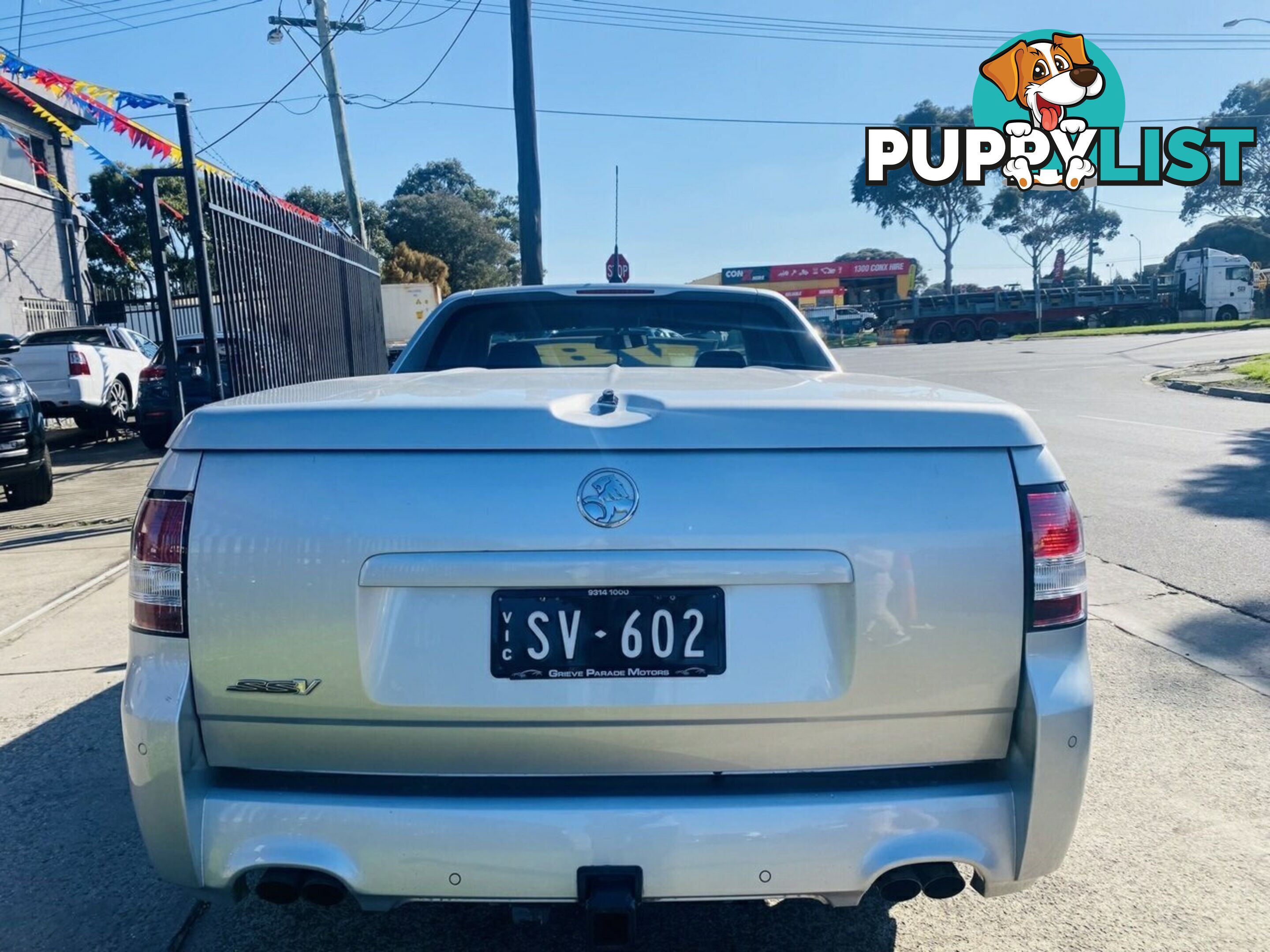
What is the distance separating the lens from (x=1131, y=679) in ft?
14.2

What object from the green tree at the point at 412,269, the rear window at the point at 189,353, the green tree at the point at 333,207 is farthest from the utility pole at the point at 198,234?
the green tree at the point at 333,207

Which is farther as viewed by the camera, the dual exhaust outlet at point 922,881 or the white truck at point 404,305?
the white truck at point 404,305

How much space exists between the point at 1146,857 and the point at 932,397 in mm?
1735

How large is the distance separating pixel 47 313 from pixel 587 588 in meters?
21.2

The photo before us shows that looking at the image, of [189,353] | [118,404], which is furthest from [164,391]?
[118,404]

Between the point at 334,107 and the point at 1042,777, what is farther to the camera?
the point at 334,107

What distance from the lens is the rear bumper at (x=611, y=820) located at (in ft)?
6.20

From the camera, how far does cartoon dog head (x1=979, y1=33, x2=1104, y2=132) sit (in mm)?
30312

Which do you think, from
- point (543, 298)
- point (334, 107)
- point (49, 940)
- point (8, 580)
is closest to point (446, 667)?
point (49, 940)

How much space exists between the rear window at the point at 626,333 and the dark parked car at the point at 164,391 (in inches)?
341

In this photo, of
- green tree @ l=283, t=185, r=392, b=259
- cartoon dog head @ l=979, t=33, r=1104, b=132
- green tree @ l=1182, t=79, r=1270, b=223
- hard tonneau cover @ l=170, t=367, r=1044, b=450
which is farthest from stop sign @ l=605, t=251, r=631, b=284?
green tree @ l=1182, t=79, r=1270, b=223

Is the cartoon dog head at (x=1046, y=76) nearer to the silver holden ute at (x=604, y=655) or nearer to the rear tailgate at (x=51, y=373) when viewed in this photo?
the rear tailgate at (x=51, y=373)

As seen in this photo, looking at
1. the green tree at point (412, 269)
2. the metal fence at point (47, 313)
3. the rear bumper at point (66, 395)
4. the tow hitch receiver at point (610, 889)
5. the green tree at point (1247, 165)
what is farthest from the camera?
the green tree at point (1247, 165)

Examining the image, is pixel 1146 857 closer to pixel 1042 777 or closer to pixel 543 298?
pixel 1042 777
